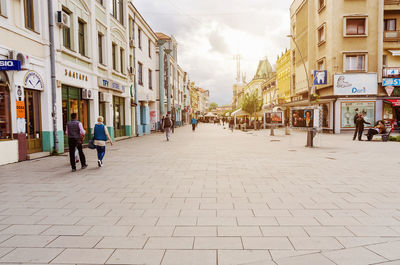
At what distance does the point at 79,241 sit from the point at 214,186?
3.37 metres

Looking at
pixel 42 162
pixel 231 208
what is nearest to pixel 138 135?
pixel 42 162

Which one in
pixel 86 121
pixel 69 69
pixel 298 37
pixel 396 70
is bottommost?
pixel 86 121

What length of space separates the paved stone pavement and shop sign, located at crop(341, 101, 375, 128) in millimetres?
20577

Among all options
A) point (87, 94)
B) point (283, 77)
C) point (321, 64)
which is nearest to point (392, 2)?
point (321, 64)

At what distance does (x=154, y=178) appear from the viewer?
7.32 metres

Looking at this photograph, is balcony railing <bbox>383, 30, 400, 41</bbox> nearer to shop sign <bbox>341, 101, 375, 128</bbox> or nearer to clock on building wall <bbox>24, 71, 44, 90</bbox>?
shop sign <bbox>341, 101, 375, 128</bbox>

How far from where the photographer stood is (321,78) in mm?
27422

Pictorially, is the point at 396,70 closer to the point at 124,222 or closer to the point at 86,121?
the point at 86,121

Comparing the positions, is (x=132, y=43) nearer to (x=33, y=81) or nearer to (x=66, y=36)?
(x=66, y=36)

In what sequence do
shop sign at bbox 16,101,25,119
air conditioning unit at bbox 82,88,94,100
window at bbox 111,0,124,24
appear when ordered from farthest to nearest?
window at bbox 111,0,124,24 < air conditioning unit at bbox 82,88,94,100 < shop sign at bbox 16,101,25,119

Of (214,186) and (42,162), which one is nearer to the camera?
(214,186)

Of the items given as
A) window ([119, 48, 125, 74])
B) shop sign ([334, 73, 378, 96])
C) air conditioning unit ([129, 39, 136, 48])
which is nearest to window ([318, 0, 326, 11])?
shop sign ([334, 73, 378, 96])

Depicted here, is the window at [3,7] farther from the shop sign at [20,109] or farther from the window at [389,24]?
the window at [389,24]

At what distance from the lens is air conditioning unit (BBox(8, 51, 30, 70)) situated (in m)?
9.83
